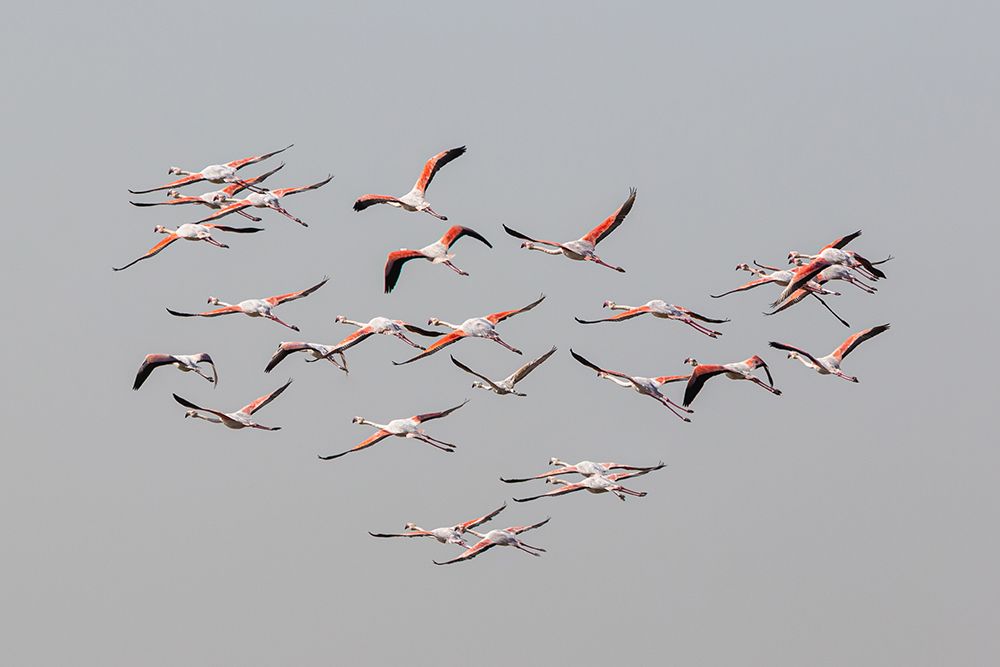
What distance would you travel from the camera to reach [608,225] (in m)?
44.4

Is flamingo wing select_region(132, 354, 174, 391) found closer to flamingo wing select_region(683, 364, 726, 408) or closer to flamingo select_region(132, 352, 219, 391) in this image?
flamingo select_region(132, 352, 219, 391)

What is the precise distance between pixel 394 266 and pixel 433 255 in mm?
1699

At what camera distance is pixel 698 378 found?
1596 inches

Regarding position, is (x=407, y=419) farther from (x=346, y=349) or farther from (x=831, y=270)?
(x=831, y=270)

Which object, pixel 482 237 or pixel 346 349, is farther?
pixel 346 349

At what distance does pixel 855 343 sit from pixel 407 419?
12255 millimetres

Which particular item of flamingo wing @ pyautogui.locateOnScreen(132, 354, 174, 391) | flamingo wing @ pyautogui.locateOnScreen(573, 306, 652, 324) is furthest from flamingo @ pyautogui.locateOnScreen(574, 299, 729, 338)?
flamingo wing @ pyautogui.locateOnScreen(132, 354, 174, 391)

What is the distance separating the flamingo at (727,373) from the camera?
40.2 m

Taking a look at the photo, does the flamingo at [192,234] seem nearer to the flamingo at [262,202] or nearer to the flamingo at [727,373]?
the flamingo at [262,202]

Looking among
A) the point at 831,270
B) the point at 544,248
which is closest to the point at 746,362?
the point at 831,270

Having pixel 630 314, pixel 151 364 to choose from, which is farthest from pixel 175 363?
pixel 630 314

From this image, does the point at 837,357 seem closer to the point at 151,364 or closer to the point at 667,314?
the point at 667,314

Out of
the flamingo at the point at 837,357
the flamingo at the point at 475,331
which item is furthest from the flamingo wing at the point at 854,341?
the flamingo at the point at 475,331

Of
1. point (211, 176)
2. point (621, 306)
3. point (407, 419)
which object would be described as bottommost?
point (407, 419)
